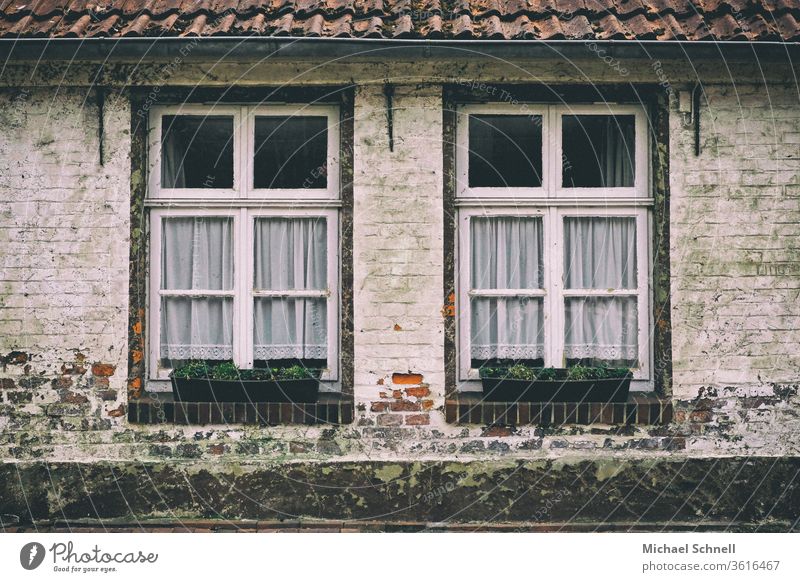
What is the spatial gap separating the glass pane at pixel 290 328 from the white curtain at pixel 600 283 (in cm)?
167

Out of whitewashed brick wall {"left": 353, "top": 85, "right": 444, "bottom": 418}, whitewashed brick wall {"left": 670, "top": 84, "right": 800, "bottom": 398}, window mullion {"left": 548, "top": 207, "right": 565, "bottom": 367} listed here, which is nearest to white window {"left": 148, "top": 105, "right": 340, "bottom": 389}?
whitewashed brick wall {"left": 353, "top": 85, "right": 444, "bottom": 418}

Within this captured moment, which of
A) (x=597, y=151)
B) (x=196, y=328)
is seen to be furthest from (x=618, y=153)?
(x=196, y=328)

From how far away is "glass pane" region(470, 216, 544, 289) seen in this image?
18.4ft

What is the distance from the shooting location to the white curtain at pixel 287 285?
5598mm

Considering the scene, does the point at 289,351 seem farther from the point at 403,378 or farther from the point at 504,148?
the point at 504,148

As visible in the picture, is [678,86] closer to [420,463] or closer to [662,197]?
[662,197]

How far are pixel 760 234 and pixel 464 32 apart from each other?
2.32 metres

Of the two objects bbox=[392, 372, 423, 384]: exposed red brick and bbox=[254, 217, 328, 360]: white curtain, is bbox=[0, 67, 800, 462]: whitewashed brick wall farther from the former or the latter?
bbox=[254, 217, 328, 360]: white curtain

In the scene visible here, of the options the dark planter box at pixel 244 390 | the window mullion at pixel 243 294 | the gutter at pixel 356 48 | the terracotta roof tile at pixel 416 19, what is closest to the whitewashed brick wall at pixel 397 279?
the dark planter box at pixel 244 390

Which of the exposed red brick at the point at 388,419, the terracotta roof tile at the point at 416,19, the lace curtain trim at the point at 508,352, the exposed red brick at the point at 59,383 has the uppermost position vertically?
the terracotta roof tile at the point at 416,19

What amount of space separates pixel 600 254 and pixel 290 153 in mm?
2216

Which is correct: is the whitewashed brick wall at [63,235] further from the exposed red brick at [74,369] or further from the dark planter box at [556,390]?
the dark planter box at [556,390]

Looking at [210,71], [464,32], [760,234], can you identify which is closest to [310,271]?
[210,71]

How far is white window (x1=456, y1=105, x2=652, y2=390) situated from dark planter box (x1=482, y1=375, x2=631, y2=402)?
0.25 metres
